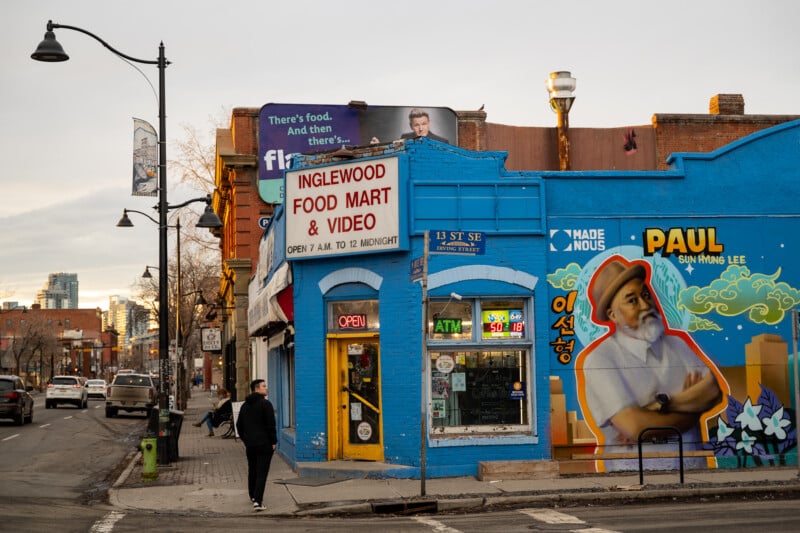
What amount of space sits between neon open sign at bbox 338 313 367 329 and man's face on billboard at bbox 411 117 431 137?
47.6ft

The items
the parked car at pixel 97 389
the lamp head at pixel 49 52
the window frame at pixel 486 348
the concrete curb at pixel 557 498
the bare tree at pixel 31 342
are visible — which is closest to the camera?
the concrete curb at pixel 557 498

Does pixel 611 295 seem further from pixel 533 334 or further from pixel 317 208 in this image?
pixel 317 208

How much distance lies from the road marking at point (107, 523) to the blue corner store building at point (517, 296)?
409cm

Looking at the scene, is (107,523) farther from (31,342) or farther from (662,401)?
(31,342)

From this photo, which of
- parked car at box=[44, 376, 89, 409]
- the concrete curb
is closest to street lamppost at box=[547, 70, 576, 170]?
the concrete curb

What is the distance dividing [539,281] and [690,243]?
279 centimetres

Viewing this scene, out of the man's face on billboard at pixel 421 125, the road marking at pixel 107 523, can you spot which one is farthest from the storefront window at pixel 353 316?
the man's face on billboard at pixel 421 125

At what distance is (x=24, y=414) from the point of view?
34.2m

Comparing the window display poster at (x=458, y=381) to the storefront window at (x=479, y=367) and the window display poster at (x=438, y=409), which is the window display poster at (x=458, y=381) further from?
the window display poster at (x=438, y=409)

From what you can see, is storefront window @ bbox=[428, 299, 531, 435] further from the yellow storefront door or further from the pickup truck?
the pickup truck

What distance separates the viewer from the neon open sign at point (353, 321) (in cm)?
1619

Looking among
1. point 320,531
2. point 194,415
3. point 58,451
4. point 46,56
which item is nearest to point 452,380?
point 320,531

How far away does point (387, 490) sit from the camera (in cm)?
1402

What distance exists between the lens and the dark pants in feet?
42.5
